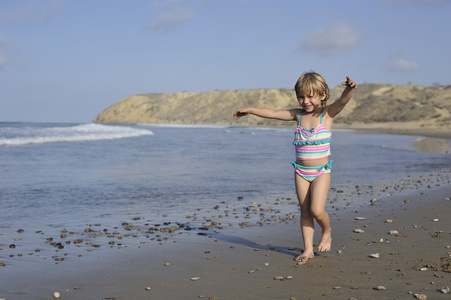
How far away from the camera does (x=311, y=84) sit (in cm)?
463

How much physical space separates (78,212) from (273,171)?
6708mm

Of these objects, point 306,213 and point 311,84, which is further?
point 306,213

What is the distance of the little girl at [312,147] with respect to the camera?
4.68 meters

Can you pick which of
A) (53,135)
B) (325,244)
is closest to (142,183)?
(325,244)

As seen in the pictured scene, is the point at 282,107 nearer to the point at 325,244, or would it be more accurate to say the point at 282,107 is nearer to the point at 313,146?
the point at 325,244

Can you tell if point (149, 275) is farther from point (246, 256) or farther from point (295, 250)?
point (295, 250)

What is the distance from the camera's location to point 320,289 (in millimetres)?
3756

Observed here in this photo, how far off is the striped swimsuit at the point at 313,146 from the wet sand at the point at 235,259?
82cm

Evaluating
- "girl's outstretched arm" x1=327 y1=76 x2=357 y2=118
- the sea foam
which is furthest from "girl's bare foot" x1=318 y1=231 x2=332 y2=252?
the sea foam

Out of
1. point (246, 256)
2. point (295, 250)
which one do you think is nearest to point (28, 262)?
point (246, 256)

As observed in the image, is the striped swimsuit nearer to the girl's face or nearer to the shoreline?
the girl's face

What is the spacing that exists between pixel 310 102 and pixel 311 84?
191 mm

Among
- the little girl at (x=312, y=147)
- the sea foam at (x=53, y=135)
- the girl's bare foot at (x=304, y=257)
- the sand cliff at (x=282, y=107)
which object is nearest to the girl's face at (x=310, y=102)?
the little girl at (x=312, y=147)

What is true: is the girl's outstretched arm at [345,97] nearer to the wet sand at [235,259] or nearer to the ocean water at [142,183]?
the wet sand at [235,259]
